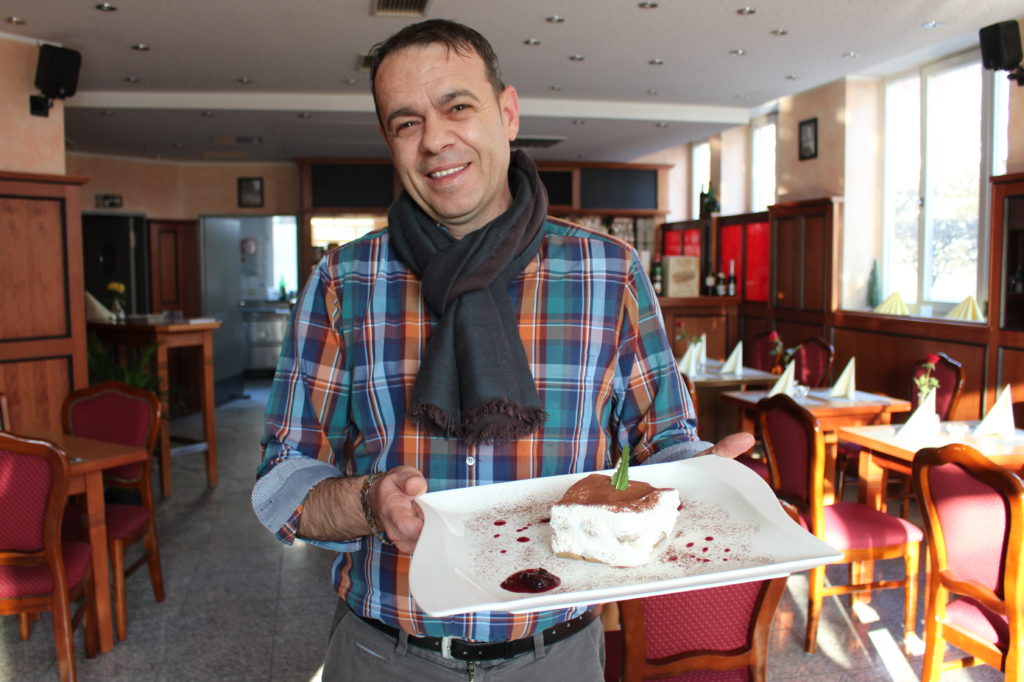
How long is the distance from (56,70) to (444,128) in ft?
18.5

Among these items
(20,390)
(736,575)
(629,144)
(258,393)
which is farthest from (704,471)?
(258,393)

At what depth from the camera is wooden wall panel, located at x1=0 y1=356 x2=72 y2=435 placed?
5.60m

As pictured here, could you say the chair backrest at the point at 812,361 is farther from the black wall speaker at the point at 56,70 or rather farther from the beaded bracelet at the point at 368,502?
the black wall speaker at the point at 56,70

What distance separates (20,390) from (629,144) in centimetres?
673

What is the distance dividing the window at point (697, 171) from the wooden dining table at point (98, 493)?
8972 millimetres

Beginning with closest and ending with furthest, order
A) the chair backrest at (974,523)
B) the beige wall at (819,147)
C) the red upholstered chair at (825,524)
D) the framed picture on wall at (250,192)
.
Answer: the chair backrest at (974,523), the red upholstered chair at (825,524), the beige wall at (819,147), the framed picture on wall at (250,192)

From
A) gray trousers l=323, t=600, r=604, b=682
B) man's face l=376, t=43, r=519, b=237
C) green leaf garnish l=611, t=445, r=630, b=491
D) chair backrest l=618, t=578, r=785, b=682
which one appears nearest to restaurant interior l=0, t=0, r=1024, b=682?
chair backrest l=618, t=578, r=785, b=682

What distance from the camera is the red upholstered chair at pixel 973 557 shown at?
94.3 inches

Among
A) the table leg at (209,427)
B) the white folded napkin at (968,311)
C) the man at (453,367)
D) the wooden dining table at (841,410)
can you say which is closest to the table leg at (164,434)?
the table leg at (209,427)

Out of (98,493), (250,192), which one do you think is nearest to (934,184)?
(98,493)

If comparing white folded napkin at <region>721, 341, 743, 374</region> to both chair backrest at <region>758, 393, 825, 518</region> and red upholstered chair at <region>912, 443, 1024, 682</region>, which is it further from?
red upholstered chair at <region>912, 443, 1024, 682</region>

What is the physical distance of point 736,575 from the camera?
2.83 ft

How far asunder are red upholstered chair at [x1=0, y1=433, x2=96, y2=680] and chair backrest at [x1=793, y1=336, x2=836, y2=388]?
491 centimetres

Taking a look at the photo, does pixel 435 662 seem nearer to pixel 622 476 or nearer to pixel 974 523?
pixel 622 476
